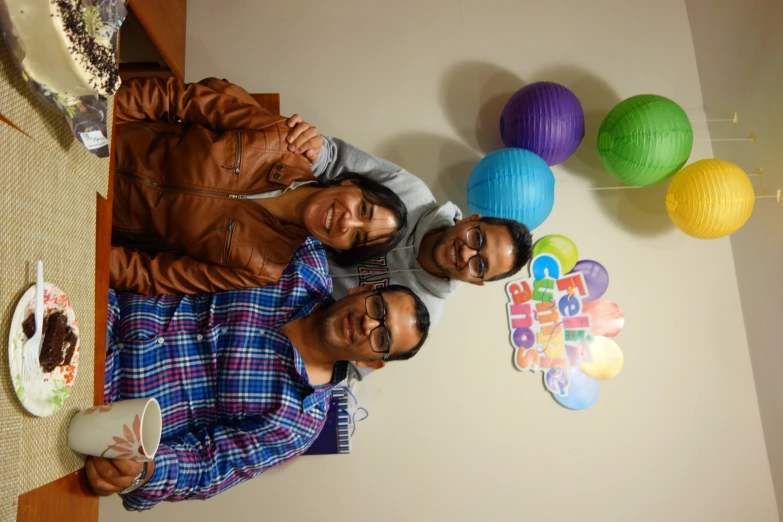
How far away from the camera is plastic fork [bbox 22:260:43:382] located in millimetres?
739

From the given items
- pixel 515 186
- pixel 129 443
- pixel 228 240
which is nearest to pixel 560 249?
pixel 515 186

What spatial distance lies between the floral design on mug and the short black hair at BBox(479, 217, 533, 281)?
127 cm

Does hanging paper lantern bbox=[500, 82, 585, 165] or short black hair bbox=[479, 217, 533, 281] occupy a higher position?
hanging paper lantern bbox=[500, 82, 585, 165]

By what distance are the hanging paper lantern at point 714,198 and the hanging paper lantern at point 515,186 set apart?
51 cm

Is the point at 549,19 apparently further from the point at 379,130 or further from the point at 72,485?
the point at 72,485

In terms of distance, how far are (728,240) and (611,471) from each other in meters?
1.14

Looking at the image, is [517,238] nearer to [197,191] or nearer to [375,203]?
[375,203]

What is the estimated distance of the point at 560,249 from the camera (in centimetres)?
230

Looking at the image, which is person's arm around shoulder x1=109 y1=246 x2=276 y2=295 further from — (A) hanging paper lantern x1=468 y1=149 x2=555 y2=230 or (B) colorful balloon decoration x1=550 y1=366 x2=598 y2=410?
(B) colorful balloon decoration x1=550 y1=366 x2=598 y2=410

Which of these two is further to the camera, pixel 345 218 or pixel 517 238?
pixel 517 238

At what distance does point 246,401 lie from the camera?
4.79 ft

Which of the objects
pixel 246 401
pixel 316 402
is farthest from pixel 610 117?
pixel 246 401

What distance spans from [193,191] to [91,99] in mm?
678

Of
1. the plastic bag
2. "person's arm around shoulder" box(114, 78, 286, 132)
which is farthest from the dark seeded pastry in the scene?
"person's arm around shoulder" box(114, 78, 286, 132)
